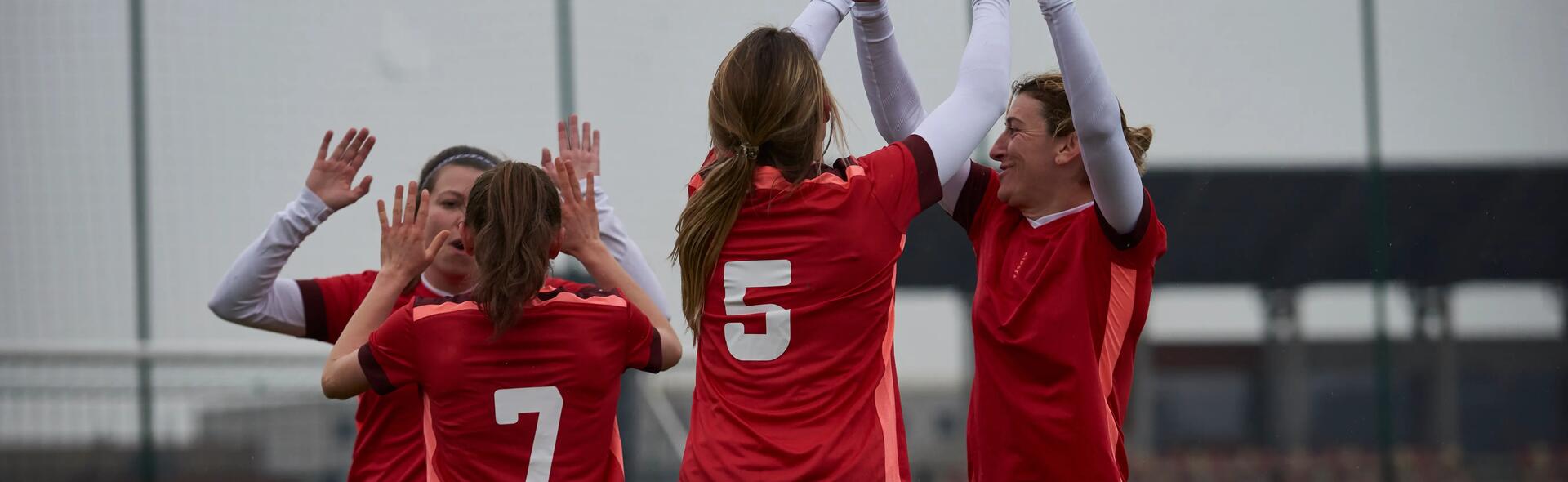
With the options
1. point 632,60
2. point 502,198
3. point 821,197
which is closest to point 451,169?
point 502,198

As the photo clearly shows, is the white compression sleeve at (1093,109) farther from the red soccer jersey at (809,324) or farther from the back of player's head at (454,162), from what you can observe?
the back of player's head at (454,162)

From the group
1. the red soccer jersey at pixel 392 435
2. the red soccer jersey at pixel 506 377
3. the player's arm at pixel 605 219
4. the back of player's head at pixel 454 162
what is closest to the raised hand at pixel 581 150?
the player's arm at pixel 605 219

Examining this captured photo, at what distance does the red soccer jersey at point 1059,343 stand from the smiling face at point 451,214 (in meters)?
1.10

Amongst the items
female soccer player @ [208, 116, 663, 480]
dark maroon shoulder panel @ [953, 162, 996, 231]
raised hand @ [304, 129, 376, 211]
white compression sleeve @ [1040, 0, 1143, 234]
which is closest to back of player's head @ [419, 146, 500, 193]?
female soccer player @ [208, 116, 663, 480]

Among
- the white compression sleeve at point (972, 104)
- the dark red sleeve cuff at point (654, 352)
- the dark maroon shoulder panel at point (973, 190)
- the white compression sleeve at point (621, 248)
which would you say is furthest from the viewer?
the white compression sleeve at point (621, 248)

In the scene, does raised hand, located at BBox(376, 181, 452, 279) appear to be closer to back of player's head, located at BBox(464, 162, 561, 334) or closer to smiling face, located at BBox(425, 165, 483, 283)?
back of player's head, located at BBox(464, 162, 561, 334)

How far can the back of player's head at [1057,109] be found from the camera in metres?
2.42

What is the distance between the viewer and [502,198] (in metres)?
2.23

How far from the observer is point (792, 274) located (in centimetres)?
202

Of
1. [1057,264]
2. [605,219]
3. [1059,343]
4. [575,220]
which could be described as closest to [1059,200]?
[1057,264]

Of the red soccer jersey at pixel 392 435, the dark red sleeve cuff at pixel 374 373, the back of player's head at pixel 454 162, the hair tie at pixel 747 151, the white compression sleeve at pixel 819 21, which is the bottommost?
the red soccer jersey at pixel 392 435

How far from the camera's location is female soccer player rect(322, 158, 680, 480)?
2.20 m

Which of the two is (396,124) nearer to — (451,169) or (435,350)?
(451,169)

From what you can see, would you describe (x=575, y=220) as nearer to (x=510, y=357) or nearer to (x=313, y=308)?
(x=510, y=357)
